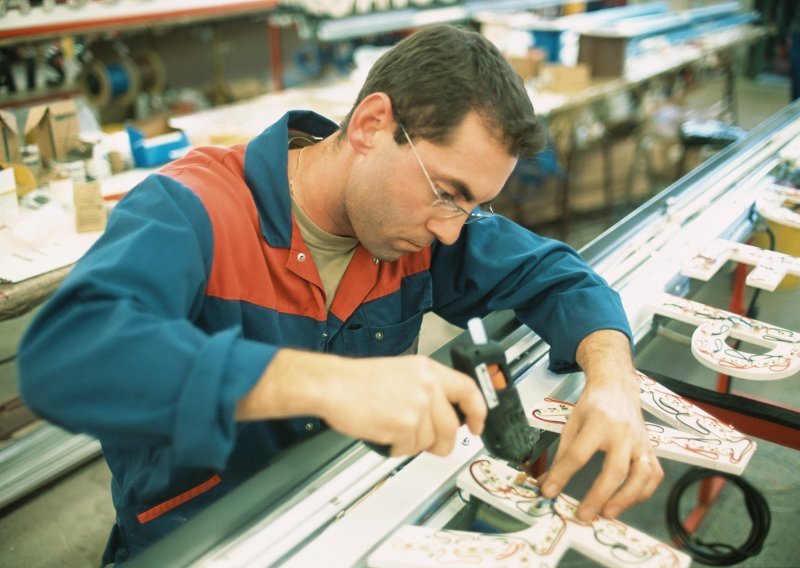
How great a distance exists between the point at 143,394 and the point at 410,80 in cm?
63

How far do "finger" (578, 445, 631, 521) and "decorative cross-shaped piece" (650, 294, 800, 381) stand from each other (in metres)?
0.34

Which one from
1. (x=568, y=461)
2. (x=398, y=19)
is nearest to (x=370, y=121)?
(x=568, y=461)

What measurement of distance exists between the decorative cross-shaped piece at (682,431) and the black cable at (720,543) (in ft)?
0.19

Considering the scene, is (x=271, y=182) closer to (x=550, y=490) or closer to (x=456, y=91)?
(x=456, y=91)

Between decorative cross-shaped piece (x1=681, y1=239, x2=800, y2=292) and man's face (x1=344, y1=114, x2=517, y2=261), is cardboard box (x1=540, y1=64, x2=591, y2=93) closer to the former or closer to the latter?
decorative cross-shaped piece (x1=681, y1=239, x2=800, y2=292)

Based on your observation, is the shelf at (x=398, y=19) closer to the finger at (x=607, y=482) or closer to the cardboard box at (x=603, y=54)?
the cardboard box at (x=603, y=54)

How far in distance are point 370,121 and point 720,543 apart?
863 millimetres

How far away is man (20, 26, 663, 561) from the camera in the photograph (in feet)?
2.44

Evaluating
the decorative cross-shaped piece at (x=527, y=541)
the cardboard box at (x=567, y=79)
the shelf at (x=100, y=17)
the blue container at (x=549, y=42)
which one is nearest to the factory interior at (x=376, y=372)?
the decorative cross-shaped piece at (x=527, y=541)

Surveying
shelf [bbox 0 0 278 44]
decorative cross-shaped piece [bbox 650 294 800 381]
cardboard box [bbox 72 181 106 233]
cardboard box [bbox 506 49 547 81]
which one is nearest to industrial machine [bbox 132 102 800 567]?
decorative cross-shaped piece [bbox 650 294 800 381]

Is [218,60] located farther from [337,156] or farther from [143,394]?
[143,394]

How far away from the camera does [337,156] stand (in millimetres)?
1223

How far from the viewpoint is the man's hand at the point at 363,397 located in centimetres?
74

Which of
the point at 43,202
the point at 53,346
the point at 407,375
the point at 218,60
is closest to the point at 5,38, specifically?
the point at 43,202
